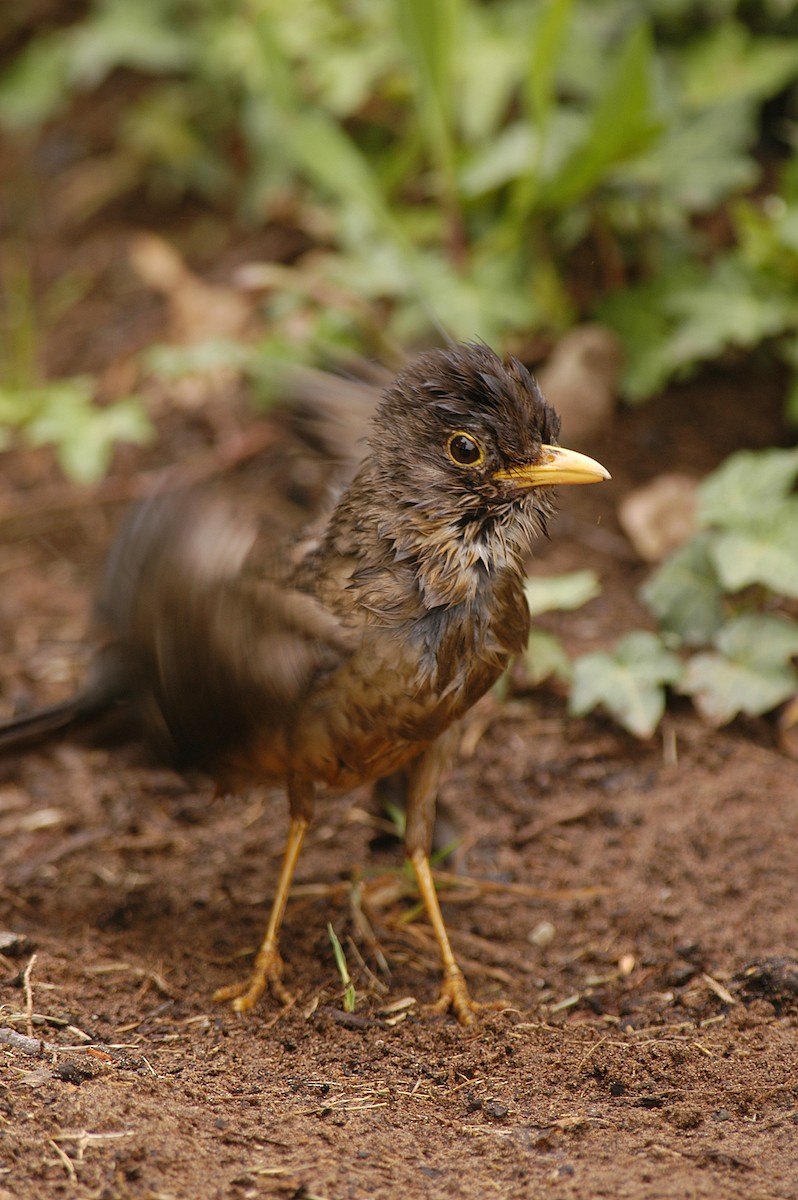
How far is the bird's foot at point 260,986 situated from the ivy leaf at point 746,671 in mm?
1666

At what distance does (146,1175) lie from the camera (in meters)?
2.59

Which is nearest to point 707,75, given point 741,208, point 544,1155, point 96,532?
point 741,208

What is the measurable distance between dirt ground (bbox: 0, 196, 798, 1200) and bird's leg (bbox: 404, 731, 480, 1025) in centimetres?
9

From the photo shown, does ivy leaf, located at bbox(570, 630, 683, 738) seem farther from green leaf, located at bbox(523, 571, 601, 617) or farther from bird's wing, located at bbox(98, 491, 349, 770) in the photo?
bird's wing, located at bbox(98, 491, 349, 770)

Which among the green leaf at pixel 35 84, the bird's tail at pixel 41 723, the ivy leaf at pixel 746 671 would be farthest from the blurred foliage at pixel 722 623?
the green leaf at pixel 35 84

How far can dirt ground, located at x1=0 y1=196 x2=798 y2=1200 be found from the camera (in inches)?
107

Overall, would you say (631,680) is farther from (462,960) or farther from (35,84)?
(35,84)

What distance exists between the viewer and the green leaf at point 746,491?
4.71 m

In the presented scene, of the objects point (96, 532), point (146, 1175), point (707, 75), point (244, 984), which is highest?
point (707, 75)

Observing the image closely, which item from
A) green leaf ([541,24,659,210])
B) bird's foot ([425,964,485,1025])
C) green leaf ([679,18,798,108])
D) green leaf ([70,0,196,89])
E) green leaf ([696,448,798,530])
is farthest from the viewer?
green leaf ([70,0,196,89])

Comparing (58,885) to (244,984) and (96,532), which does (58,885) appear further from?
(96,532)

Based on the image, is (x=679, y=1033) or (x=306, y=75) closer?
(x=679, y=1033)

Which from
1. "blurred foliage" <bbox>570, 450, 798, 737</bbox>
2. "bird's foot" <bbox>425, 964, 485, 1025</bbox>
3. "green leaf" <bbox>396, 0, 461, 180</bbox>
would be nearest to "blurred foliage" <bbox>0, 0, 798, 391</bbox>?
"green leaf" <bbox>396, 0, 461, 180</bbox>

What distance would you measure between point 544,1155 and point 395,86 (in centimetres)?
542
